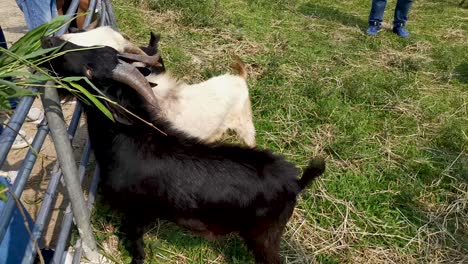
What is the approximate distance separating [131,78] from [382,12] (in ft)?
18.2

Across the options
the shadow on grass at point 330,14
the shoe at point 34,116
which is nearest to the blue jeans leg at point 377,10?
the shadow on grass at point 330,14

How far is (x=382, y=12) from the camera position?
658 cm

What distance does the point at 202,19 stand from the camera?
6.13 meters

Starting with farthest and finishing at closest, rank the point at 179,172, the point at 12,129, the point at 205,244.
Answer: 1. the point at 205,244
2. the point at 179,172
3. the point at 12,129

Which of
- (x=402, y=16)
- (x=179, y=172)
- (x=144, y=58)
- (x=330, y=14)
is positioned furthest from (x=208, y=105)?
(x=330, y=14)

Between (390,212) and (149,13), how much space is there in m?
4.89

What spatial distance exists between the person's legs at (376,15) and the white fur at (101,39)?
16.4ft

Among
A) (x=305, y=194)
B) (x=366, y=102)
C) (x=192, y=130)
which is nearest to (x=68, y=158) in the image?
(x=192, y=130)

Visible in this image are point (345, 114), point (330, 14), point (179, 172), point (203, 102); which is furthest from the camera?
point (330, 14)

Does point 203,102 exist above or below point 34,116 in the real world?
above

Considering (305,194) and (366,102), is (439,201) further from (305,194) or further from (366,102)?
(366,102)

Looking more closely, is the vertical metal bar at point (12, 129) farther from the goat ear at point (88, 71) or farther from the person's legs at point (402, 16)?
the person's legs at point (402, 16)

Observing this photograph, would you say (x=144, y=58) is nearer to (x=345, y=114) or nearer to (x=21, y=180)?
(x=21, y=180)

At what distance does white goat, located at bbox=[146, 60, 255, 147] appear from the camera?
10.7 feet
